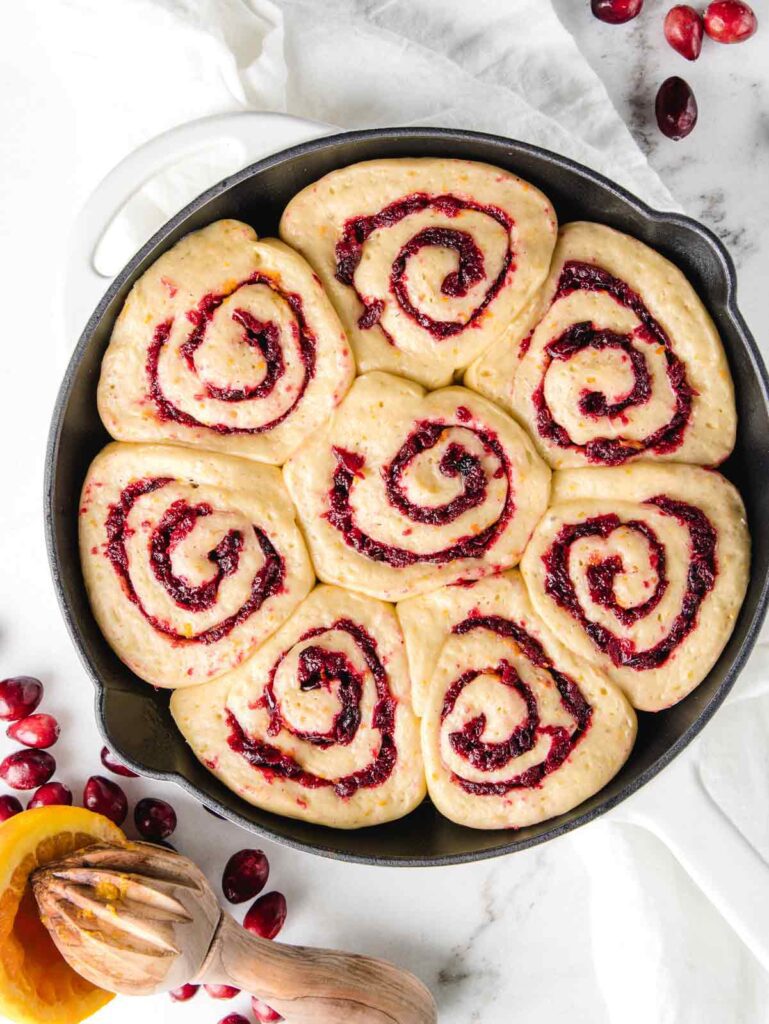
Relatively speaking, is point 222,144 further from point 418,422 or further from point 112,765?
point 112,765

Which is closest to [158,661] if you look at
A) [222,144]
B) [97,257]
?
[97,257]

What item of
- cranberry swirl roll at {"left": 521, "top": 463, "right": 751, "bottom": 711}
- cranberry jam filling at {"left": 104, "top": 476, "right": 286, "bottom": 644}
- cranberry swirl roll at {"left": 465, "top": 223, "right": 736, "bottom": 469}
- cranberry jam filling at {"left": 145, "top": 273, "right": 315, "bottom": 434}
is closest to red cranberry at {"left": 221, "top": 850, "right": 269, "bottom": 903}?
cranberry jam filling at {"left": 104, "top": 476, "right": 286, "bottom": 644}

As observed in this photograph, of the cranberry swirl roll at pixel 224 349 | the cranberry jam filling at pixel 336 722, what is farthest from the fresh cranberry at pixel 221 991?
the cranberry swirl roll at pixel 224 349

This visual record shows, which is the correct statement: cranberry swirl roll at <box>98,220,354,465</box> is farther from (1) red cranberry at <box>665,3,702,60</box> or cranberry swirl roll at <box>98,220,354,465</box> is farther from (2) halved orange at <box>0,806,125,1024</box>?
(1) red cranberry at <box>665,3,702,60</box>

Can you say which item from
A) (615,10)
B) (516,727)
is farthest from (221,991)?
(615,10)

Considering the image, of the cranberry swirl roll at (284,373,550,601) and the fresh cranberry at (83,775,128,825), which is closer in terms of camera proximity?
the cranberry swirl roll at (284,373,550,601)

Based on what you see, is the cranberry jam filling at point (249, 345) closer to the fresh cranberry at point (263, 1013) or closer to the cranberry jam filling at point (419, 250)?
the cranberry jam filling at point (419, 250)

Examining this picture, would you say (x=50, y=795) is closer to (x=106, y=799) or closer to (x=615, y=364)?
(x=106, y=799)
